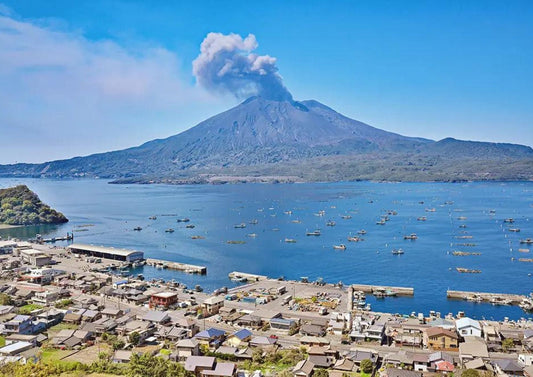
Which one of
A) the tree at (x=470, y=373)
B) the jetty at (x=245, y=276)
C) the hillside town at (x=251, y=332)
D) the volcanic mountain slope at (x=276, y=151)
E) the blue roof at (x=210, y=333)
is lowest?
the jetty at (x=245, y=276)

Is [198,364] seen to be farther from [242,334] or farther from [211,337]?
[242,334]

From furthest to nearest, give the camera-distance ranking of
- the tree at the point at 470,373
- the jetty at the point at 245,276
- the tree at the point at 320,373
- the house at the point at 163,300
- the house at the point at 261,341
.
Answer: the jetty at the point at 245,276, the house at the point at 163,300, the house at the point at 261,341, the tree at the point at 320,373, the tree at the point at 470,373

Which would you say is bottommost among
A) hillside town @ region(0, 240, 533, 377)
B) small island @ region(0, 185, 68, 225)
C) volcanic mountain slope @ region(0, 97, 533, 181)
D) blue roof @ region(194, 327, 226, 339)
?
hillside town @ region(0, 240, 533, 377)

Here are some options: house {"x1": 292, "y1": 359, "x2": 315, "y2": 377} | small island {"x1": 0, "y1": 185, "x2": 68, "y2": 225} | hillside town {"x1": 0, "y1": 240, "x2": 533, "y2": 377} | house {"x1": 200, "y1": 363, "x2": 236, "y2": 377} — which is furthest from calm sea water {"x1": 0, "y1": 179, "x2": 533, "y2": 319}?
house {"x1": 200, "y1": 363, "x2": 236, "y2": 377}

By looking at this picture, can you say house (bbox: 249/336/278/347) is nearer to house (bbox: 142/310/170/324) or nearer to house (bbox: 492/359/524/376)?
house (bbox: 142/310/170/324)

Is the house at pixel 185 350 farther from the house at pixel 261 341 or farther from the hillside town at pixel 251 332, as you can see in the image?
the house at pixel 261 341

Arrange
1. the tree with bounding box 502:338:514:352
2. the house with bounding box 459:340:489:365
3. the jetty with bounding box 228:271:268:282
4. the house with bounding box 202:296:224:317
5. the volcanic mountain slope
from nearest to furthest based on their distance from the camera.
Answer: the house with bounding box 459:340:489:365 → the tree with bounding box 502:338:514:352 → the house with bounding box 202:296:224:317 → the jetty with bounding box 228:271:268:282 → the volcanic mountain slope

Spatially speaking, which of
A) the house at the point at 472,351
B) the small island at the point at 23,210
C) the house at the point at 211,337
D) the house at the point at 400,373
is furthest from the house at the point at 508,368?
the small island at the point at 23,210
